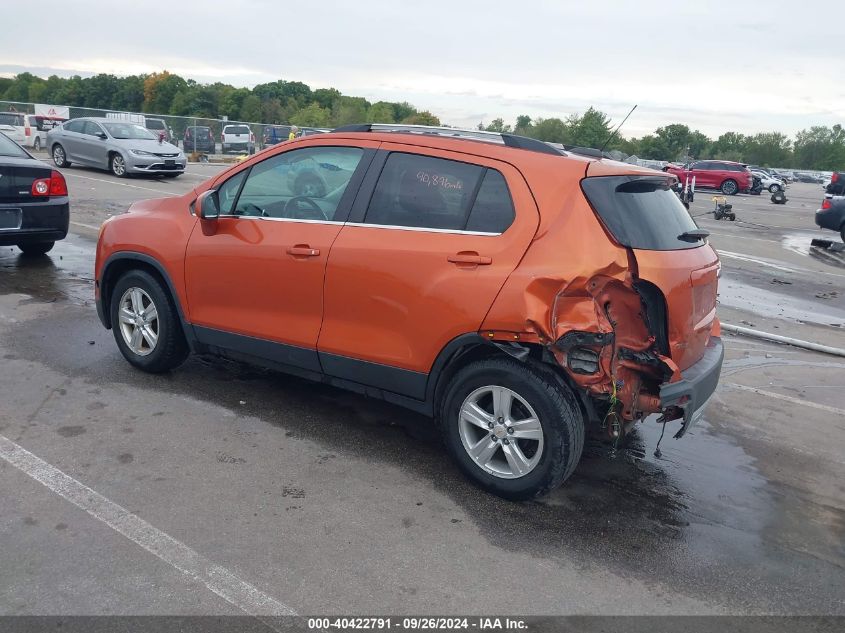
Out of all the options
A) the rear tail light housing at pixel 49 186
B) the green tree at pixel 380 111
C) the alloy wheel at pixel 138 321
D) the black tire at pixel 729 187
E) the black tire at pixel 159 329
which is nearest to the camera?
the black tire at pixel 159 329

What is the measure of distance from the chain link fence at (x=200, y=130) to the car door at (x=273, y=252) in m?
29.2

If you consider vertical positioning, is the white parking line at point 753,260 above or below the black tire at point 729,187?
below

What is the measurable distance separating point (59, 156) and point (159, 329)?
61.3 feet

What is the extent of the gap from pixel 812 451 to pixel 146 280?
15.7 ft

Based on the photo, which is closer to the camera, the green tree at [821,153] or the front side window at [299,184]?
the front side window at [299,184]

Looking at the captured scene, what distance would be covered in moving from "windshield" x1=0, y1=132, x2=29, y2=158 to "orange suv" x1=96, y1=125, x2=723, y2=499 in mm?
4779

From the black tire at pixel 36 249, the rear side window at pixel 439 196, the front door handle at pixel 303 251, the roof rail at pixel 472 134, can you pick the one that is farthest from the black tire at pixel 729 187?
the front door handle at pixel 303 251

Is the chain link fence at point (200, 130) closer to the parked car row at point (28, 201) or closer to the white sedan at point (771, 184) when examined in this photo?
the white sedan at point (771, 184)

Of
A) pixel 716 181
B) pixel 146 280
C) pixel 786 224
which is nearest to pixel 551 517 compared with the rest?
pixel 146 280

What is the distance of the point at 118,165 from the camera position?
19.5m

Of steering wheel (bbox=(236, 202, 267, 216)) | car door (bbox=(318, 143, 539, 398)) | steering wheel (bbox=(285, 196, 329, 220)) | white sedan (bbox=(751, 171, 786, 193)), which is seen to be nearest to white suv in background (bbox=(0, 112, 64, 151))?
steering wheel (bbox=(236, 202, 267, 216))

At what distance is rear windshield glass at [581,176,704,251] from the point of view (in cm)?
373

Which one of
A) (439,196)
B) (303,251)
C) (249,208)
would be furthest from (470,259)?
(249,208)

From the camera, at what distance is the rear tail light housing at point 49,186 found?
798 centimetres
